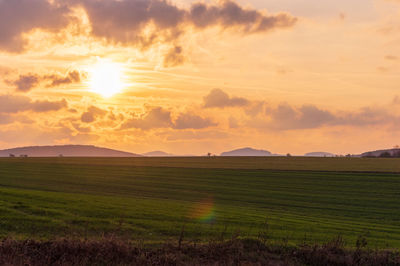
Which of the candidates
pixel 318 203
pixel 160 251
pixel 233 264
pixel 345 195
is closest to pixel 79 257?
pixel 160 251

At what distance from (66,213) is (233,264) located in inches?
536

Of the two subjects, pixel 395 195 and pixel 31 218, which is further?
pixel 395 195

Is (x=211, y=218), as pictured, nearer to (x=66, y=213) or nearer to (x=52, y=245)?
(x=66, y=213)

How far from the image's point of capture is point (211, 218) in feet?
86.7

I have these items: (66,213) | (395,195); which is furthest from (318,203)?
(66,213)

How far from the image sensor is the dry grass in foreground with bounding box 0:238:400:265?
1280 centimetres

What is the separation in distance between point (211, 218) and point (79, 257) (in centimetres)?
1445

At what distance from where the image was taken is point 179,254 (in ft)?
45.8

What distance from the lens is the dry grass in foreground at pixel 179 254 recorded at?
42.0 feet

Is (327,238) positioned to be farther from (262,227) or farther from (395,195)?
(395,195)

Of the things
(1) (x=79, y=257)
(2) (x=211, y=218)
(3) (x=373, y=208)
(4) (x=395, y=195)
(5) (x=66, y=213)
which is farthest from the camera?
(4) (x=395, y=195)

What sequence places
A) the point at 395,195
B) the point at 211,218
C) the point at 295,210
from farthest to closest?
the point at 395,195 → the point at 295,210 → the point at 211,218

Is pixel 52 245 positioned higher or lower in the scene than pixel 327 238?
higher

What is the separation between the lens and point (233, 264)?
1316 centimetres
